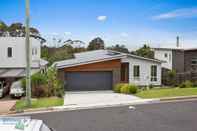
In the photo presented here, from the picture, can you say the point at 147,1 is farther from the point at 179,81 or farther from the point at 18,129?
the point at 18,129

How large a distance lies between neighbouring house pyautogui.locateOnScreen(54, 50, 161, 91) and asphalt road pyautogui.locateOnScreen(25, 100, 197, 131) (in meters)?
13.6

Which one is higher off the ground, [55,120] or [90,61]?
[90,61]

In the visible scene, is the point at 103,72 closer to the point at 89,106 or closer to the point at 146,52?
the point at 89,106

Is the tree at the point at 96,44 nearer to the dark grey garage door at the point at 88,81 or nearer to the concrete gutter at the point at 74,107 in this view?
the dark grey garage door at the point at 88,81

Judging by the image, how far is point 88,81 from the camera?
29.7m

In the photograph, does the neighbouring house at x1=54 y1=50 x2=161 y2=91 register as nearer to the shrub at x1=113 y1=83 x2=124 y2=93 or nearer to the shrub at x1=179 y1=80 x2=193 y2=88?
the shrub at x1=113 y1=83 x2=124 y2=93

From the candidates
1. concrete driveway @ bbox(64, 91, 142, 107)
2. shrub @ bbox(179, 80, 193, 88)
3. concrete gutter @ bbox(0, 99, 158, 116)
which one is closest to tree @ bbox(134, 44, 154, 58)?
shrub @ bbox(179, 80, 193, 88)

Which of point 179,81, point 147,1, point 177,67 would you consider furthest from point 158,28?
point 147,1

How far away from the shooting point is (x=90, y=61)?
29203 millimetres

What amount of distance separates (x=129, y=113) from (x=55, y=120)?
11.7 ft

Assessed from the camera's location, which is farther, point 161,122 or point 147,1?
point 147,1

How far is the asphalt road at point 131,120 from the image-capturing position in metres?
11.4

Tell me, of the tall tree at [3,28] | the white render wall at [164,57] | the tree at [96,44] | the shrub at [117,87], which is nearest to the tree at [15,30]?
the tall tree at [3,28]

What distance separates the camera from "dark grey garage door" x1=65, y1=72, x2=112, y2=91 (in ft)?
96.1
